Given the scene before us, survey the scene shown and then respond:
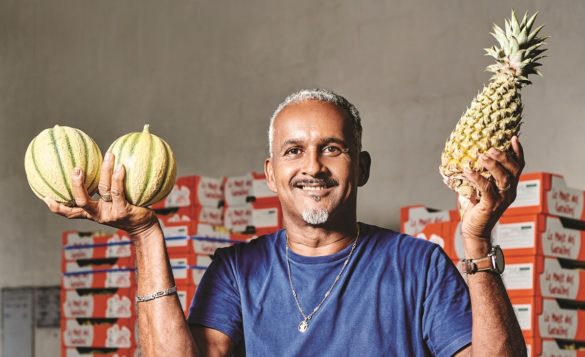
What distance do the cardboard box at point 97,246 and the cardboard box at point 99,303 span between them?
0.32 metres

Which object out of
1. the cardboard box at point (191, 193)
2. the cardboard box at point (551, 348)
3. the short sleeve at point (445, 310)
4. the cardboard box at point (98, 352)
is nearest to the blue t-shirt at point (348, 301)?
the short sleeve at point (445, 310)

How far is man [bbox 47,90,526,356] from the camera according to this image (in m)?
2.23

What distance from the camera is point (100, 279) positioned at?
7695 millimetres

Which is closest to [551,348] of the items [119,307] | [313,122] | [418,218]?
[418,218]

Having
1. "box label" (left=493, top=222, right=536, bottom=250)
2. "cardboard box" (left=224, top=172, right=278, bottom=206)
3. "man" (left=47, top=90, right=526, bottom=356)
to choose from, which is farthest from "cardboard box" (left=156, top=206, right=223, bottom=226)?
"man" (left=47, top=90, right=526, bottom=356)

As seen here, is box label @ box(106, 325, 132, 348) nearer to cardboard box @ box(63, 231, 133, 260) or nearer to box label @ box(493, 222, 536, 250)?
cardboard box @ box(63, 231, 133, 260)

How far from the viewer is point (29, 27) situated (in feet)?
36.7

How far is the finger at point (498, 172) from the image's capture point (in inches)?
77.8

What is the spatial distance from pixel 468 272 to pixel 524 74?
1.74 feet

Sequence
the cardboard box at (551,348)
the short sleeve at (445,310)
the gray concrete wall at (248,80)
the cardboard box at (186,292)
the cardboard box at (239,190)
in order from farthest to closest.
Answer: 1. the cardboard box at (239,190)
2. the cardboard box at (186,292)
3. the gray concrete wall at (248,80)
4. the cardboard box at (551,348)
5. the short sleeve at (445,310)

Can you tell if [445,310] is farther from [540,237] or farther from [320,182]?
[540,237]

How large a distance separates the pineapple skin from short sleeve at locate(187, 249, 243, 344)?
0.72m

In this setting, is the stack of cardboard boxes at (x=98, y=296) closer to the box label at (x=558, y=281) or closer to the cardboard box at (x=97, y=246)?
the cardboard box at (x=97, y=246)

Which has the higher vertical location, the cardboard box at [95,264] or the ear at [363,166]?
the ear at [363,166]
